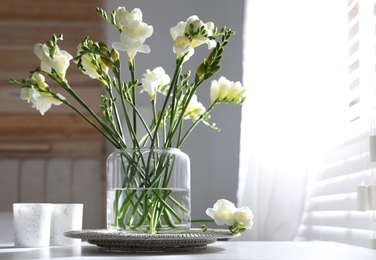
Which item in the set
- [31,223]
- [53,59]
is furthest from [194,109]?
[31,223]

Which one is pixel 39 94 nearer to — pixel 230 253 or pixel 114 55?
pixel 114 55

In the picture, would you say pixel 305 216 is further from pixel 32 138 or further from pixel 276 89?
pixel 32 138

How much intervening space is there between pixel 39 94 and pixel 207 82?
5.33ft

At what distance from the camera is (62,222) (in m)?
1.63

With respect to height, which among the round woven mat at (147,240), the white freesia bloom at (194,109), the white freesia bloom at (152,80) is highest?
the white freesia bloom at (152,80)

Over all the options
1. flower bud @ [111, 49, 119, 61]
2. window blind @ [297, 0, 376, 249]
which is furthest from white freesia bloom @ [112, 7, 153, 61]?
window blind @ [297, 0, 376, 249]

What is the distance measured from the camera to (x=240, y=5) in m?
Result: 3.09

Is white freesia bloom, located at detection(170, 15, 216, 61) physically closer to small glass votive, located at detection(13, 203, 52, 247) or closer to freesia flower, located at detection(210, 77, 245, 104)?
freesia flower, located at detection(210, 77, 245, 104)

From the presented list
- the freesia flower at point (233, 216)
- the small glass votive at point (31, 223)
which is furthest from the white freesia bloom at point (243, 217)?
the small glass votive at point (31, 223)

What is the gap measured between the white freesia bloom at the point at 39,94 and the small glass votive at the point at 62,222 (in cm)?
28

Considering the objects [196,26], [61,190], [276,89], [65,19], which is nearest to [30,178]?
[61,190]

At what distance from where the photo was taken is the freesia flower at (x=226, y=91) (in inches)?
58.6

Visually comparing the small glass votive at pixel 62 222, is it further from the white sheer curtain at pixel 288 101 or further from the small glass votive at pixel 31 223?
the white sheer curtain at pixel 288 101

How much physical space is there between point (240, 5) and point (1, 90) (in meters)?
1.12
